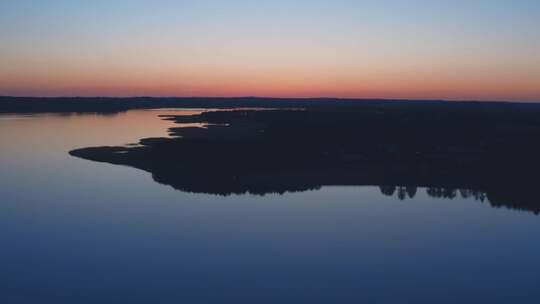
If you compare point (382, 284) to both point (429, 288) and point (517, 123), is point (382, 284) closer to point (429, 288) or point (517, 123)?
point (429, 288)

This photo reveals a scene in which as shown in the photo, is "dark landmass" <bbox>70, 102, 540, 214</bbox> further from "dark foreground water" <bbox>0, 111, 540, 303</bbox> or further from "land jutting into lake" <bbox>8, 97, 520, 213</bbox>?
"dark foreground water" <bbox>0, 111, 540, 303</bbox>

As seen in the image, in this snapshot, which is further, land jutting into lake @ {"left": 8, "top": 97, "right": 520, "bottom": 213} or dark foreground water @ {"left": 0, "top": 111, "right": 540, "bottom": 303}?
land jutting into lake @ {"left": 8, "top": 97, "right": 520, "bottom": 213}

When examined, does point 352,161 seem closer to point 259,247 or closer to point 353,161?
point 353,161

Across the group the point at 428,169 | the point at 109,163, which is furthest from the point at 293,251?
the point at 109,163

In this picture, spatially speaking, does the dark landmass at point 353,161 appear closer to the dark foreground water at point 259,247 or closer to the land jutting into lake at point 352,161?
the land jutting into lake at point 352,161

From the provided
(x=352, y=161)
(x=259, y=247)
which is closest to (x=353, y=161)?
(x=352, y=161)

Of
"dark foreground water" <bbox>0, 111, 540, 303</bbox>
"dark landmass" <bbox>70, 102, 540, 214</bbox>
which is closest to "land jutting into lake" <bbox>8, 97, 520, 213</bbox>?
"dark landmass" <bbox>70, 102, 540, 214</bbox>
